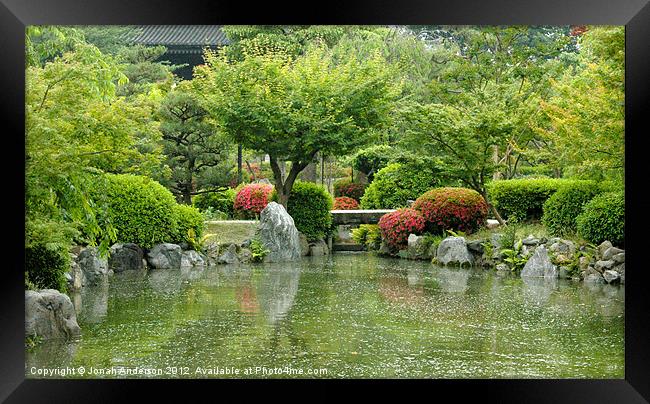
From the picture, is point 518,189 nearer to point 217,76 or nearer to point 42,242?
point 217,76

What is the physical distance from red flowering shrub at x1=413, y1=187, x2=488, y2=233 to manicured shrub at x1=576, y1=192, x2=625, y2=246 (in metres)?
2.87

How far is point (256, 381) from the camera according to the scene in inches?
175

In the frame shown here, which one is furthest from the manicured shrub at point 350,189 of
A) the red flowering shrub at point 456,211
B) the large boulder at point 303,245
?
the red flowering shrub at point 456,211

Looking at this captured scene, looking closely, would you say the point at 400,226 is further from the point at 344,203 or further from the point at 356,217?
the point at 344,203

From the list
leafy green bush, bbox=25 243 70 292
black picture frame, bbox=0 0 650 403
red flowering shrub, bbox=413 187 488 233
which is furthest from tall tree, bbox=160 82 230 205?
black picture frame, bbox=0 0 650 403

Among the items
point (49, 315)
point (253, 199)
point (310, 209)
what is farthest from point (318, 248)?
point (49, 315)

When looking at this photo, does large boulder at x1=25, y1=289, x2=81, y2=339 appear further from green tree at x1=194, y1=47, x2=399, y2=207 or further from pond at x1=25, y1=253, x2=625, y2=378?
green tree at x1=194, y1=47, x2=399, y2=207

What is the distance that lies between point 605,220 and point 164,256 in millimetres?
5910

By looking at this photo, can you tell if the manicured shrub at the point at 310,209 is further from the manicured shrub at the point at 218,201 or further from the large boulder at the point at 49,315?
the large boulder at the point at 49,315

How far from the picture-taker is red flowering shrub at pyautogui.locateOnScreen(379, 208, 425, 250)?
45.5 ft

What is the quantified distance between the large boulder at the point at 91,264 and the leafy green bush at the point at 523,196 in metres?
6.44

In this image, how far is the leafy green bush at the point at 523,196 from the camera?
13250 millimetres

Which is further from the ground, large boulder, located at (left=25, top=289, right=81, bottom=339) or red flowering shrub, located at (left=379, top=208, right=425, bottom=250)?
red flowering shrub, located at (left=379, top=208, right=425, bottom=250)
